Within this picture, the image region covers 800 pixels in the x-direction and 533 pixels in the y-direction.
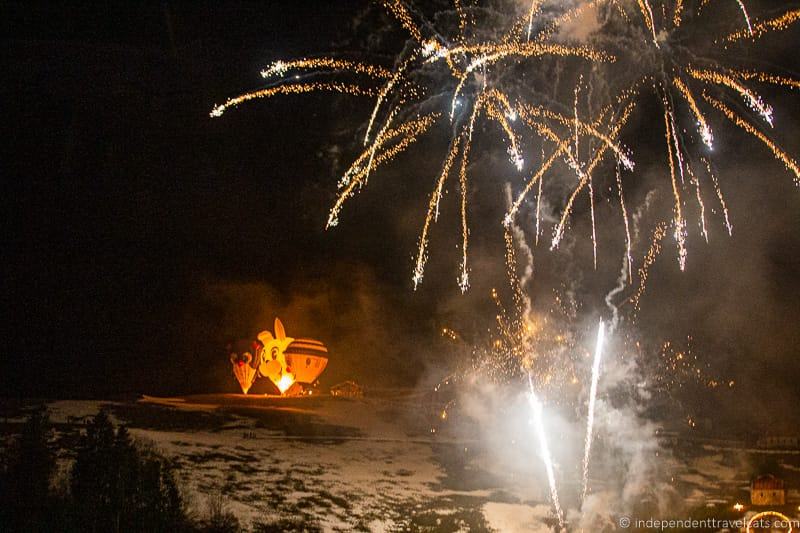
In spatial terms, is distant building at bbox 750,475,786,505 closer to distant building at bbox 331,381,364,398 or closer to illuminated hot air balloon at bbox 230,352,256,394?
distant building at bbox 331,381,364,398

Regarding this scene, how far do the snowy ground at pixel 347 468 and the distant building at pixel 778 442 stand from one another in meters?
1.15

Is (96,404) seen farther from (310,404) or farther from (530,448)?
(530,448)

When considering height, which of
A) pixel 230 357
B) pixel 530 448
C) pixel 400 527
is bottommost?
pixel 400 527

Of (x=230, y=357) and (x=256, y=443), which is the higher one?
(x=230, y=357)

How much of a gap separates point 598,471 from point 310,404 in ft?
33.0

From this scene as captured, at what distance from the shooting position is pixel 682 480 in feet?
51.0

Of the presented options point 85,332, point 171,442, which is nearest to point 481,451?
point 171,442

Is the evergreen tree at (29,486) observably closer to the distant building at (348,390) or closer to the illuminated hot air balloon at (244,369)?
the illuminated hot air balloon at (244,369)

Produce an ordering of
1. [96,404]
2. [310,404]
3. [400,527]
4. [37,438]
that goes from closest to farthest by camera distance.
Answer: [37,438]
[400,527]
[96,404]
[310,404]

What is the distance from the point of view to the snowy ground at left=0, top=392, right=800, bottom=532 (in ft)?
42.4

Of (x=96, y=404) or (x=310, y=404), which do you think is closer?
(x=96, y=404)

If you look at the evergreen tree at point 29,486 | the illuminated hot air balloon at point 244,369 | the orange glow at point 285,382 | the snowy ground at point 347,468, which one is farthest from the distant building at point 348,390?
the evergreen tree at point 29,486

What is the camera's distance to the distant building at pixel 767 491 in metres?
13.8

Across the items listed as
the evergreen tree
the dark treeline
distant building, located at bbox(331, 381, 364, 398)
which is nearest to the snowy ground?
the dark treeline
